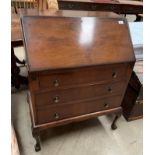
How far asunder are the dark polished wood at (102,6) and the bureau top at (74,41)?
1469 mm

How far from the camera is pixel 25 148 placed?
1.51 metres

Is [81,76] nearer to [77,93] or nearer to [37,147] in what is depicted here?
[77,93]

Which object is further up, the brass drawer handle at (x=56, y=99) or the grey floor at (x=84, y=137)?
the brass drawer handle at (x=56, y=99)

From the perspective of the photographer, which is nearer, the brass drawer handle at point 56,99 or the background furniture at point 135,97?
the brass drawer handle at point 56,99

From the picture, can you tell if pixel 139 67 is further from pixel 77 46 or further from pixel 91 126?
pixel 77 46

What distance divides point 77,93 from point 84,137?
0.59 m

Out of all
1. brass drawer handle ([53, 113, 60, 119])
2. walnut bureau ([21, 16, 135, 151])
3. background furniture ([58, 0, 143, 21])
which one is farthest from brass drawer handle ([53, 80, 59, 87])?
background furniture ([58, 0, 143, 21])

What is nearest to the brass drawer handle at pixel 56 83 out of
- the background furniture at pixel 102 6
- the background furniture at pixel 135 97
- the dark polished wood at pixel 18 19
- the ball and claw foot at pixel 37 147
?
the dark polished wood at pixel 18 19

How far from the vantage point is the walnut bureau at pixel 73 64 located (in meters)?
1.08

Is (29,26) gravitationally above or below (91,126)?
above

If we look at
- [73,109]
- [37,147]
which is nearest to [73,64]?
[73,109]

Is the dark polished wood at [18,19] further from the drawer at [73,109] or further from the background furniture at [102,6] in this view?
the background furniture at [102,6]

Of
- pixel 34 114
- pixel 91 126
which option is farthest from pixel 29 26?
pixel 91 126
